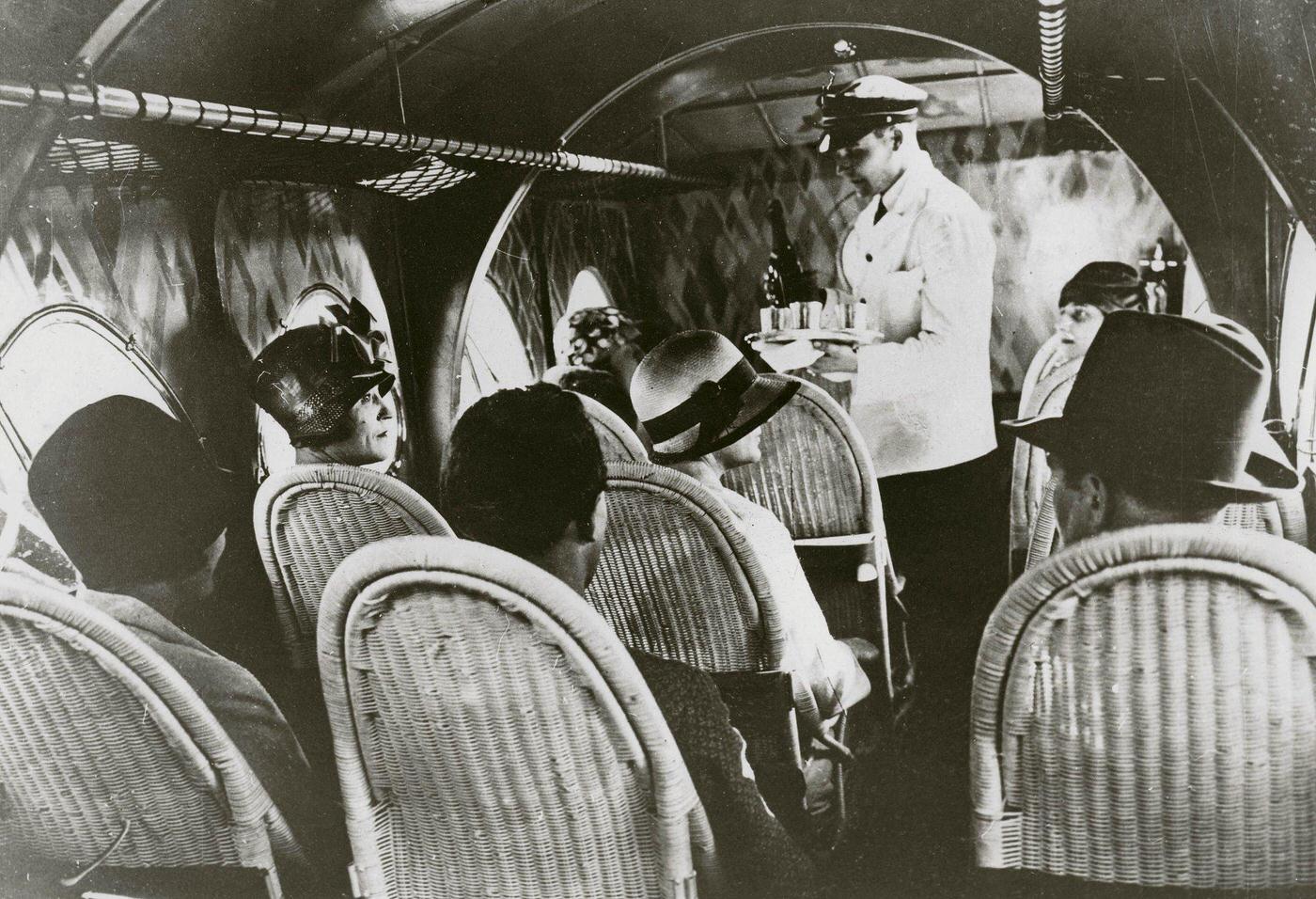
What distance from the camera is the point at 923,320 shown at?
143 centimetres

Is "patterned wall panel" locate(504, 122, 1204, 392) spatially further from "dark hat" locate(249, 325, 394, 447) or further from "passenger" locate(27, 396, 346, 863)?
"passenger" locate(27, 396, 346, 863)

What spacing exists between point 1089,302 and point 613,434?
2.45 ft

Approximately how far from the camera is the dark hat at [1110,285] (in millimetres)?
1314

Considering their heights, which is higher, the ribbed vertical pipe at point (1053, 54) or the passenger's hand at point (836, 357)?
the ribbed vertical pipe at point (1053, 54)

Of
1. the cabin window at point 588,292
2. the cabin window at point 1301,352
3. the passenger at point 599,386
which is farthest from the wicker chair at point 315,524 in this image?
the cabin window at point 1301,352

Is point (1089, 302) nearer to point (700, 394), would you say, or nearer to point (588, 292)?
point (700, 394)

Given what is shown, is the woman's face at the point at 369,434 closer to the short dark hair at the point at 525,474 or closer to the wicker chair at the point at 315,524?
the wicker chair at the point at 315,524

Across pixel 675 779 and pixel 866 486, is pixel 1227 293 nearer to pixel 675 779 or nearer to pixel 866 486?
pixel 866 486

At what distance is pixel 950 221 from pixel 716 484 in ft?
1.74

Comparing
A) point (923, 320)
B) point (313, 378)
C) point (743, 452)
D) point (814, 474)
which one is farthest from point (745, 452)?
point (313, 378)

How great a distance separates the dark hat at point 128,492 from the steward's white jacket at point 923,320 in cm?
119

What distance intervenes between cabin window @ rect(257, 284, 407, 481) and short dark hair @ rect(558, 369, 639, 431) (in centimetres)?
35

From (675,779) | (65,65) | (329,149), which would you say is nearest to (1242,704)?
(675,779)

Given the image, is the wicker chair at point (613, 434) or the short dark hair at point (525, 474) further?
the wicker chair at point (613, 434)
